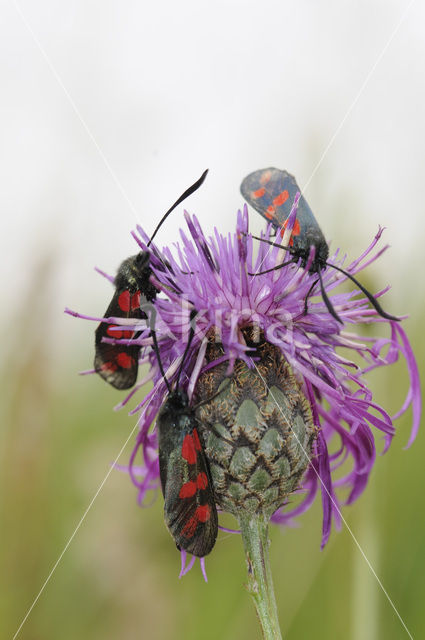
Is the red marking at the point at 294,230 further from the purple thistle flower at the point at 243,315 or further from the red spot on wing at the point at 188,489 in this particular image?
the red spot on wing at the point at 188,489

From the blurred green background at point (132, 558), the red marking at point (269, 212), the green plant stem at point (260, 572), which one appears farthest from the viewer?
the blurred green background at point (132, 558)

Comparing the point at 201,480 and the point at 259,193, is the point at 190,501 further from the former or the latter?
the point at 259,193

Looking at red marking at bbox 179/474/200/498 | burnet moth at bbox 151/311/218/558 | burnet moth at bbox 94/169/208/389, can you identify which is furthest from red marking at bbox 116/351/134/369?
red marking at bbox 179/474/200/498

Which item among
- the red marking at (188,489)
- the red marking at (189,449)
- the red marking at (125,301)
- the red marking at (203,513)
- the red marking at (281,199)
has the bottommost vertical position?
the red marking at (203,513)

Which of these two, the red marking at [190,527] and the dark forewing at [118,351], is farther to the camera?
the dark forewing at [118,351]

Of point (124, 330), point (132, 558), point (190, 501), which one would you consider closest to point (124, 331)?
point (124, 330)

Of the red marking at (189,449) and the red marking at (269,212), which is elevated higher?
the red marking at (269,212)

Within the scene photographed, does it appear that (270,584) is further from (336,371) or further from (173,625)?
(173,625)

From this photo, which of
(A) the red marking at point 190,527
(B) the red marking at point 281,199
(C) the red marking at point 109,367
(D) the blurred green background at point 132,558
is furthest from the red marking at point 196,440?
(D) the blurred green background at point 132,558
